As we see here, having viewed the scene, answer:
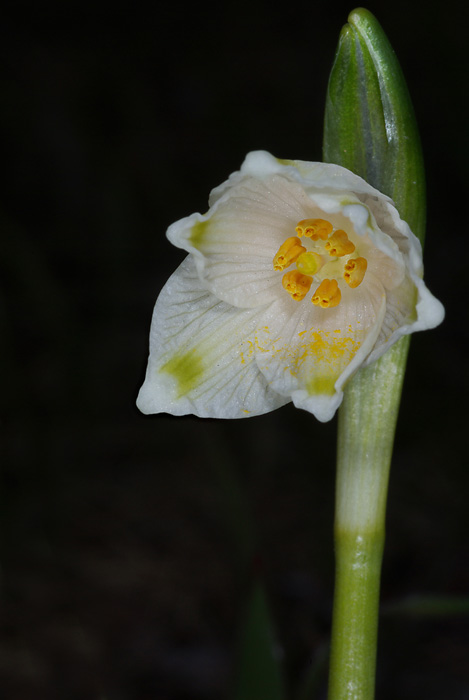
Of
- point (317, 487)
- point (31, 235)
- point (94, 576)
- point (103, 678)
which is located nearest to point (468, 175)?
point (317, 487)

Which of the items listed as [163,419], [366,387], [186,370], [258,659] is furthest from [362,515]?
[163,419]

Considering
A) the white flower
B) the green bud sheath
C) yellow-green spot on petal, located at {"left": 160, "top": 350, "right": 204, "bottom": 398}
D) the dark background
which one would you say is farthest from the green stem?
the dark background

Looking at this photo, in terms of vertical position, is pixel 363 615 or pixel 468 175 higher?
pixel 468 175

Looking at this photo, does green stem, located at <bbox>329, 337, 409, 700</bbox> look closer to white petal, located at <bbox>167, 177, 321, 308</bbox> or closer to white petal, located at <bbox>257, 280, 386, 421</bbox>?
white petal, located at <bbox>257, 280, 386, 421</bbox>

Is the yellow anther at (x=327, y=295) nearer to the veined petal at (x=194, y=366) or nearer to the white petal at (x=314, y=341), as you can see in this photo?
the white petal at (x=314, y=341)

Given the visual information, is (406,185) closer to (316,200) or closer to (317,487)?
(316,200)

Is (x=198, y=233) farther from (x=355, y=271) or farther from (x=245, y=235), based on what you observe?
(x=355, y=271)
